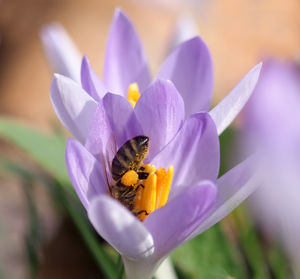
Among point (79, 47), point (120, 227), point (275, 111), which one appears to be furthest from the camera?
point (79, 47)

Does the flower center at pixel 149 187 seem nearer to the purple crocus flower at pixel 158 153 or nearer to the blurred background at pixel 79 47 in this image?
the purple crocus flower at pixel 158 153

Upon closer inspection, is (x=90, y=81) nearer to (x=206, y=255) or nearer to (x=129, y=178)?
(x=129, y=178)

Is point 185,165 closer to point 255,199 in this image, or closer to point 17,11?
point 255,199

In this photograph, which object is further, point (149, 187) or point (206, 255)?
point (206, 255)

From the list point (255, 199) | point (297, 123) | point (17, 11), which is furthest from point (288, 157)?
point (17, 11)

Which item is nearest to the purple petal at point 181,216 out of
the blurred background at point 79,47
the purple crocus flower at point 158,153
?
the purple crocus flower at point 158,153

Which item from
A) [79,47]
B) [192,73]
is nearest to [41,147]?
[192,73]
